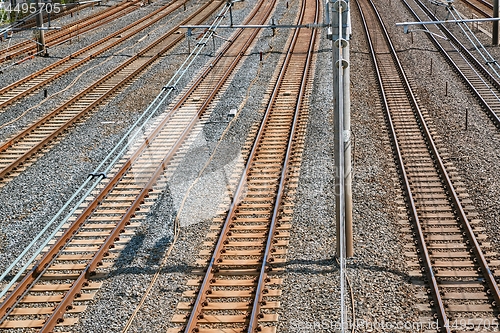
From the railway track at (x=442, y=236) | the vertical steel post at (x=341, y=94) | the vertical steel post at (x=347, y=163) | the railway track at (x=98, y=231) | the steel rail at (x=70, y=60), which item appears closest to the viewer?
the railway track at (x=442, y=236)

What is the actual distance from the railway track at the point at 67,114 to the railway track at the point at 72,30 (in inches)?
135

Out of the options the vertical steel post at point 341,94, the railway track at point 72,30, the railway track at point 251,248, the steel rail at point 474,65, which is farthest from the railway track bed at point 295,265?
the railway track at point 72,30

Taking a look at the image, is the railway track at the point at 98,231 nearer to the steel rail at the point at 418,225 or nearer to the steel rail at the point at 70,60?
the steel rail at the point at 418,225

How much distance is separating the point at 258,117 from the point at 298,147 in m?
2.59

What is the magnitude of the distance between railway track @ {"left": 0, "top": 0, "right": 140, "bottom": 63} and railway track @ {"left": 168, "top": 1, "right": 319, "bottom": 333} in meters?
13.3

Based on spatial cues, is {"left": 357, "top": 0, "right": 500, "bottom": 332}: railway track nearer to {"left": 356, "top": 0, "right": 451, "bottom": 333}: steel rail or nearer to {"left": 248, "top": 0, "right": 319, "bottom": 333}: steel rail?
{"left": 356, "top": 0, "right": 451, "bottom": 333}: steel rail

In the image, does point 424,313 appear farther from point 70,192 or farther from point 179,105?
point 179,105

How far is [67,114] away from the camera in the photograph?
17.7 m

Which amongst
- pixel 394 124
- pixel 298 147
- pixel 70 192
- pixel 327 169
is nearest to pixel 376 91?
pixel 394 124

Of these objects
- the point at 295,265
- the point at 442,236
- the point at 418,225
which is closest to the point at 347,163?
the point at 295,265

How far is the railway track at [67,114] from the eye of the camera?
14388 mm

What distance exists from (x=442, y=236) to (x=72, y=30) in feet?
79.0

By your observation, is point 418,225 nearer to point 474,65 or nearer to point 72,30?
point 474,65

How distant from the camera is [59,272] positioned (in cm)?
959
